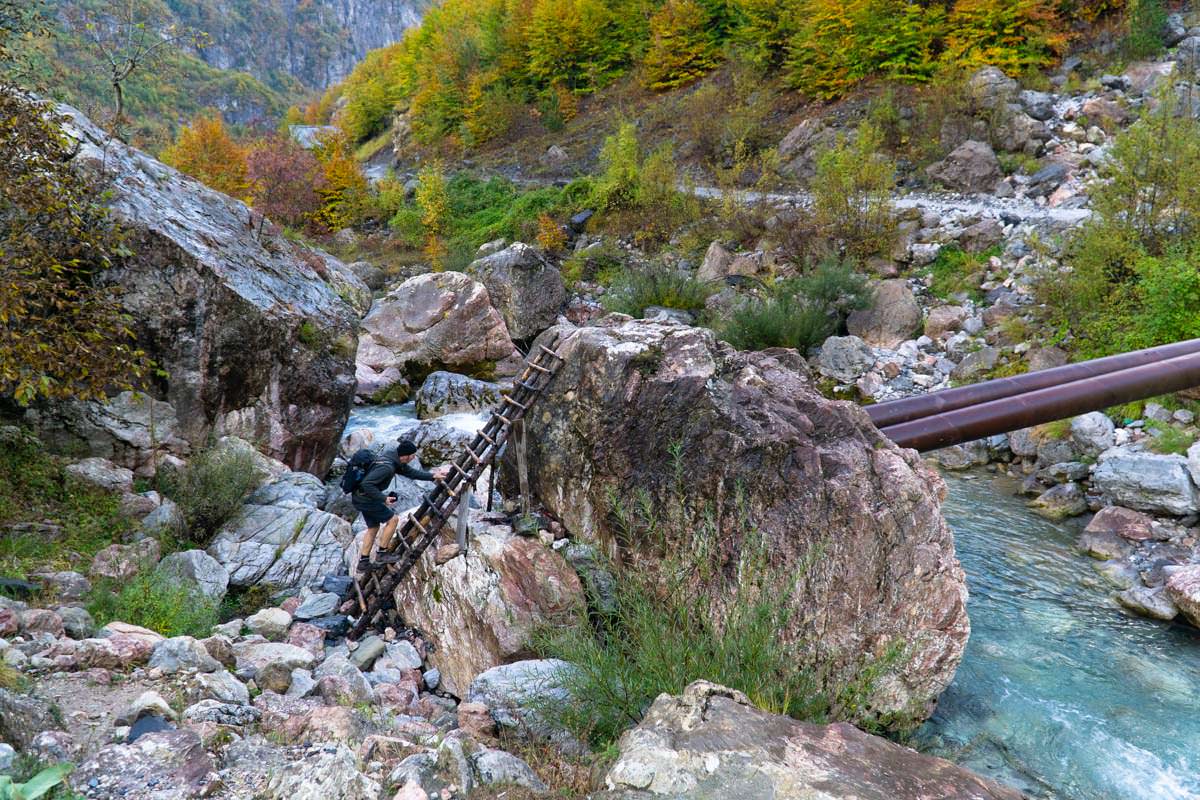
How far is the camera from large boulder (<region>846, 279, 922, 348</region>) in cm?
1678

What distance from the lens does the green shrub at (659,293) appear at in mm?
19188

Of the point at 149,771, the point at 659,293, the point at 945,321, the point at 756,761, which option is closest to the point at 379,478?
the point at 149,771

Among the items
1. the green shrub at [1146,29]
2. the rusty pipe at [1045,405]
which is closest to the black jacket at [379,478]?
the rusty pipe at [1045,405]

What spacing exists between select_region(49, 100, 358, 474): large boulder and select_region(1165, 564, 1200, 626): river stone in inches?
422

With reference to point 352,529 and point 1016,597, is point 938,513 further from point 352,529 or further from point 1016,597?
point 352,529

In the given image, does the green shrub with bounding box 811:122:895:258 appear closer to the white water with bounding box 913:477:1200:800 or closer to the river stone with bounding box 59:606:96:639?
the white water with bounding box 913:477:1200:800


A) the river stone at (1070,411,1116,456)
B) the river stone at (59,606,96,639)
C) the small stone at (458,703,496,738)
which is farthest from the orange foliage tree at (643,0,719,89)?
the small stone at (458,703,496,738)

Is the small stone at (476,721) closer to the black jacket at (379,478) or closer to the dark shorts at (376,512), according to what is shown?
the black jacket at (379,478)

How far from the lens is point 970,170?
2183cm

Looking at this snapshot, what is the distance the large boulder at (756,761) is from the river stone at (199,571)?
5.01 metres

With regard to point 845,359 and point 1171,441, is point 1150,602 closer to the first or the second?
point 1171,441

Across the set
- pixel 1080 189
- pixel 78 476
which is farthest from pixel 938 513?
pixel 1080 189

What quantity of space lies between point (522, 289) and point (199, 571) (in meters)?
13.6

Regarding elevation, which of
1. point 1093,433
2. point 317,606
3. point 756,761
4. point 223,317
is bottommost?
point 317,606
